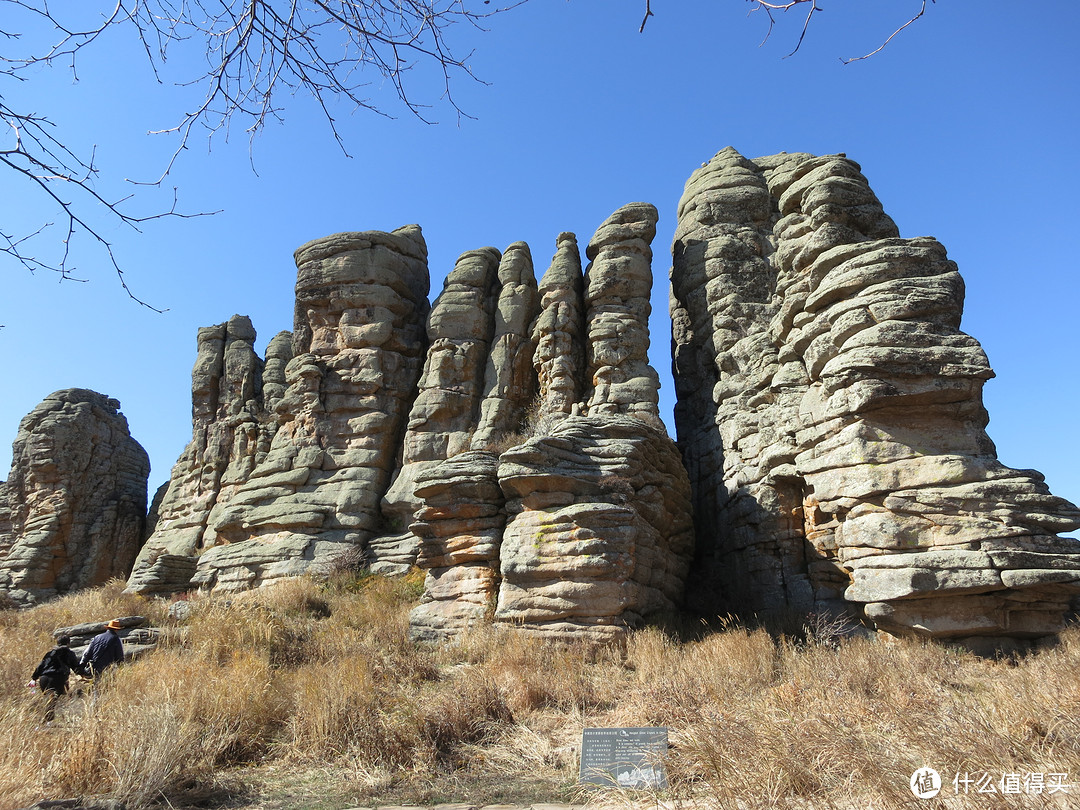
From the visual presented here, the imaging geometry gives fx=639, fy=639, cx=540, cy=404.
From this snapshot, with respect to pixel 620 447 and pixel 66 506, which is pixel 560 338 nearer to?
pixel 620 447

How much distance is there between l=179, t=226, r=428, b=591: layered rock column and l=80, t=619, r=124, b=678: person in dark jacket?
9.60 metres

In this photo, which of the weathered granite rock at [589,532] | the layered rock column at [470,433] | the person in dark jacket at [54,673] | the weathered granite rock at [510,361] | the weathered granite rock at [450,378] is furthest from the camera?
the weathered granite rock at [450,378]

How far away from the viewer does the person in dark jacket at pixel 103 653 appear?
9.13 m

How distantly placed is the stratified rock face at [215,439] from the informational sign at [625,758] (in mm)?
20467

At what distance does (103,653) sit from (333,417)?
1419 cm

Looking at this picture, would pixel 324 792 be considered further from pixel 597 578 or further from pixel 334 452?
pixel 334 452

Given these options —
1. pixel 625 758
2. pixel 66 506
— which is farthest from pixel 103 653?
pixel 66 506

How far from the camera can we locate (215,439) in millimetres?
28391

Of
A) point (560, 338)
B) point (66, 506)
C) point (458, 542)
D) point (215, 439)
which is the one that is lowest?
point (458, 542)

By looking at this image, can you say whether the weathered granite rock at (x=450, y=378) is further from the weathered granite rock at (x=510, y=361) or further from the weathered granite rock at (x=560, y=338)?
the weathered granite rock at (x=560, y=338)

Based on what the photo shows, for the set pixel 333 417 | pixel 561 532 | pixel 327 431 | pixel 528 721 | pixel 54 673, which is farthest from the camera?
pixel 333 417

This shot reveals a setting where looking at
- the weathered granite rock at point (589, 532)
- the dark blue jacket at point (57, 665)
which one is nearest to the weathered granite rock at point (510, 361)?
the weathered granite rock at point (589, 532)

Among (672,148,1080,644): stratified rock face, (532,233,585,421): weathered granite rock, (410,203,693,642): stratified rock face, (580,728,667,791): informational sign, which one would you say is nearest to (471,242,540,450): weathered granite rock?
(532,233,585,421): weathered granite rock

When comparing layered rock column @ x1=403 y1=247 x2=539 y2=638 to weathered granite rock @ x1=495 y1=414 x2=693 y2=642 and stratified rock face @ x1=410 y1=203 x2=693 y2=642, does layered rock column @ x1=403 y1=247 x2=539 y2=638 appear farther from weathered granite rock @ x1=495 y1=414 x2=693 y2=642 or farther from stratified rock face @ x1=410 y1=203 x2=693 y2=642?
weathered granite rock @ x1=495 y1=414 x2=693 y2=642
